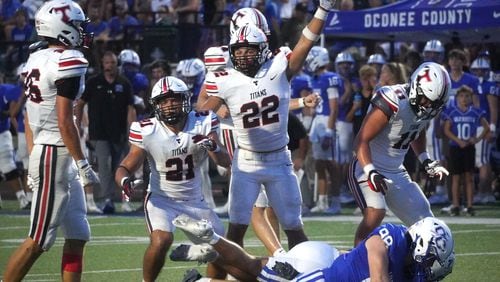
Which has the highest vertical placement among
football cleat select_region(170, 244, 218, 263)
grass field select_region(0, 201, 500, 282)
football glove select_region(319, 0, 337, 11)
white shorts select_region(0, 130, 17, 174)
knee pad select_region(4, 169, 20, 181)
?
football glove select_region(319, 0, 337, 11)

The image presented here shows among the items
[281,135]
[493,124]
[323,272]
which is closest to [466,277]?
[281,135]

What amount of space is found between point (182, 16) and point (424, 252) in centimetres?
1299

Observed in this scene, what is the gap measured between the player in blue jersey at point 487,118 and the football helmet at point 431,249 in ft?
28.5

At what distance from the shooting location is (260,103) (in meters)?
9.27

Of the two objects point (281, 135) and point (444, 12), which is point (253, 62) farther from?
point (444, 12)

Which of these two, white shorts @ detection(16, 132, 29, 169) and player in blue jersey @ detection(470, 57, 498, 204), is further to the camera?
white shorts @ detection(16, 132, 29, 169)

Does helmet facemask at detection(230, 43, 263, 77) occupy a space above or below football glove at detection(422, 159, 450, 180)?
above

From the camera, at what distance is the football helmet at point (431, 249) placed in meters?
7.12

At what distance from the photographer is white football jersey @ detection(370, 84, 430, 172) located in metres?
9.21

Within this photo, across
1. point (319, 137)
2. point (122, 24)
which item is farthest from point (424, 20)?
point (122, 24)

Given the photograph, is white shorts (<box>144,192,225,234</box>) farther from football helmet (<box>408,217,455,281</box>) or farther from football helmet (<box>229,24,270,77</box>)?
Result: football helmet (<box>408,217,455,281</box>)

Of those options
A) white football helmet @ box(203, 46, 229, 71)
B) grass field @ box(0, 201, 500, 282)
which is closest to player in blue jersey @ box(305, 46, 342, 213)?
grass field @ box(0, 201, 500, 282)

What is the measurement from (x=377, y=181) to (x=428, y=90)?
75 centimetres

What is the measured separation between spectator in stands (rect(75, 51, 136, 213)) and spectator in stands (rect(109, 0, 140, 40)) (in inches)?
139
